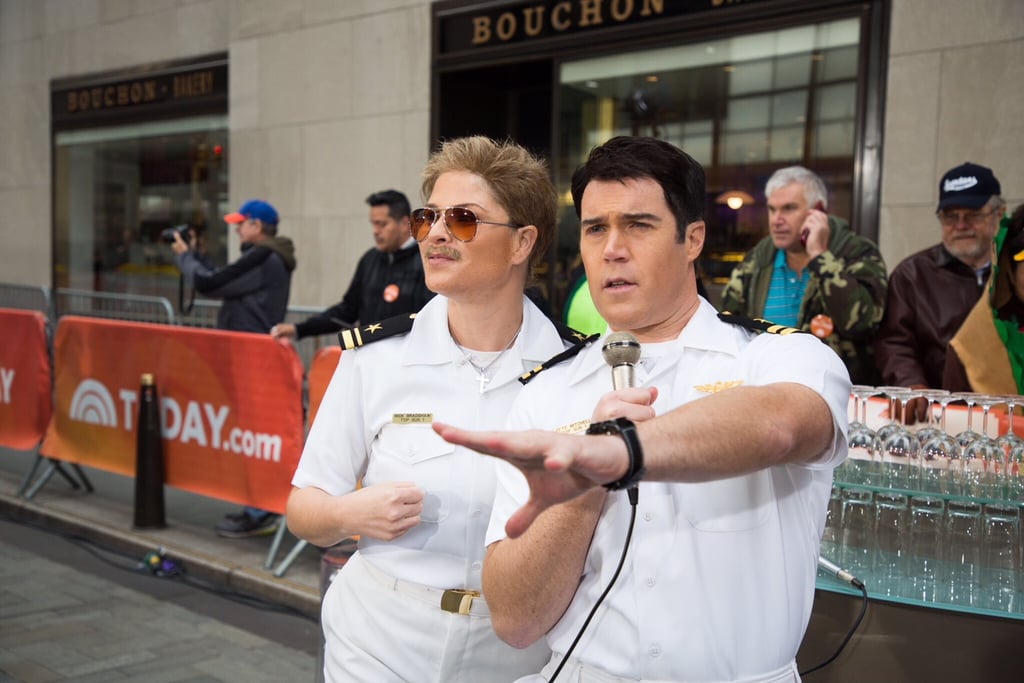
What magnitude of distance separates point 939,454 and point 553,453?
214 centimetres

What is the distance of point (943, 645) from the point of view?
2.89 meters

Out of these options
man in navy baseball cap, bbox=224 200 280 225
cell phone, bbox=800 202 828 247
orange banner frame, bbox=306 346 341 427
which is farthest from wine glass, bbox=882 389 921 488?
man in navy baseball cap, bbox=224 200 280 225

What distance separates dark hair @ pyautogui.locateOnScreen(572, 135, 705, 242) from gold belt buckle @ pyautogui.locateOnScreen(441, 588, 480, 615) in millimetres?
1070

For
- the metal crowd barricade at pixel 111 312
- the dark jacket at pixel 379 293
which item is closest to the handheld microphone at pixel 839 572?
the metal crowd barricade at pixel 111 312

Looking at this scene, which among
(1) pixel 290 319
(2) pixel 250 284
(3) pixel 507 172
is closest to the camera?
(3) pixel 507 172

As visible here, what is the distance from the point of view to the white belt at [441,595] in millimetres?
2498

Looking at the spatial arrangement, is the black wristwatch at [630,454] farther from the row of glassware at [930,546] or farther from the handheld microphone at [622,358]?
the row of glassware at [930,546]

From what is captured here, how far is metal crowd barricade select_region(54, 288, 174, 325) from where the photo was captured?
12.3 meters

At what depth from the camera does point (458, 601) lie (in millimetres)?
2508

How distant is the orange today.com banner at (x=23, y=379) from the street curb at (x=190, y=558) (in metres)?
0.63

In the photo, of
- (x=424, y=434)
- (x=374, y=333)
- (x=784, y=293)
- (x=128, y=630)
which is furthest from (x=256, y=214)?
(x=424, y=434)

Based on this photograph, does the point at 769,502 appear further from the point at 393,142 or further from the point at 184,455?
the point at 393,142

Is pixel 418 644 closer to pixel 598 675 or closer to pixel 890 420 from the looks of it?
pixel 598 675

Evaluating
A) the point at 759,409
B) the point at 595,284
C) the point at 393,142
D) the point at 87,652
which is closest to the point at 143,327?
the point at 87,652
